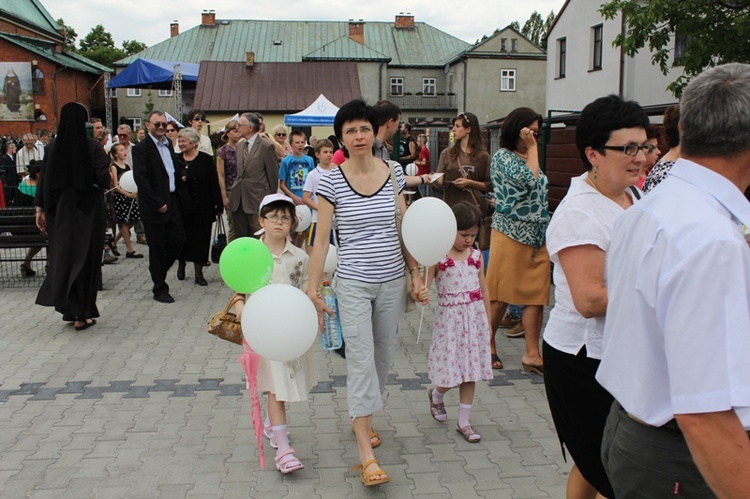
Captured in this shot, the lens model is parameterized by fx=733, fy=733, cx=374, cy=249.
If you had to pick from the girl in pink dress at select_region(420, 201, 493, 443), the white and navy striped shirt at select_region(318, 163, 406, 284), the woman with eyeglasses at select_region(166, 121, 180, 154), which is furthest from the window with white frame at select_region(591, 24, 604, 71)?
the white and navy striped shirt at select_region(318, 163, 406, 284)

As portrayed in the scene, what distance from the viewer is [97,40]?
7300 centimetres

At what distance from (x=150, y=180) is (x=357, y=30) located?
56792 mm

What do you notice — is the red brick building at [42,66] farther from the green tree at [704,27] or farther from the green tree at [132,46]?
the green tree at [704,27]

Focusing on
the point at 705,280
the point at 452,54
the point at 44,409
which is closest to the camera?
the point at 705,280

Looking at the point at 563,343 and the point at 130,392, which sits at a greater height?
the point at 563,343

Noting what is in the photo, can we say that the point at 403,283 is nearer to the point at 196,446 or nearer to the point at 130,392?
the point at 196,446

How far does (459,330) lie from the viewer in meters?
4.67

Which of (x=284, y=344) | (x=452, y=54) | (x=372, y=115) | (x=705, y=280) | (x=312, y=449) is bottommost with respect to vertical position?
(x=312, y=449)

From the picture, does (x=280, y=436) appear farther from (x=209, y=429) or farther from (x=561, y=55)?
(x=561, y=55)

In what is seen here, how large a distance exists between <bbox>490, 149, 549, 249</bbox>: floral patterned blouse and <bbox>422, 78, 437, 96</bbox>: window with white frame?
5790 cm

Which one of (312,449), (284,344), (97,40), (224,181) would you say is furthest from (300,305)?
(97,40)

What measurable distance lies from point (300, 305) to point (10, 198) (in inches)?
404

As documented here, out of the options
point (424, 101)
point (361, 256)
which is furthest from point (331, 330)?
point (424, 101)

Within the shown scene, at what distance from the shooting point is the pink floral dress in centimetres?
460
